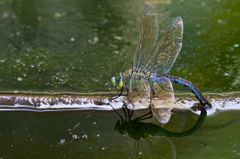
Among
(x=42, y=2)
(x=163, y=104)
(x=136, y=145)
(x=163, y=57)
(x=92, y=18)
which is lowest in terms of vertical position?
(x=136, y=145)

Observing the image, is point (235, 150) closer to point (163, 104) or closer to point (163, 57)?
point (163, 104)

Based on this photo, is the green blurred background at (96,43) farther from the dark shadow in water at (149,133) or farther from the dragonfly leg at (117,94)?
the dark shadow in water at (149,133)

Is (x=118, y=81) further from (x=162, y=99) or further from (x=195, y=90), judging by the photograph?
(x=195, y=90)

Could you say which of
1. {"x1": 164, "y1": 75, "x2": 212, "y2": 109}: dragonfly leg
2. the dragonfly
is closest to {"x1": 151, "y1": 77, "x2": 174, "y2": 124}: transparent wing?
the dragonfly

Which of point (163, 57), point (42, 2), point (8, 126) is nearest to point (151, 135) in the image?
point (163, 57)

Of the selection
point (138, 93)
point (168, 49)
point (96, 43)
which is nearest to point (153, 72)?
point (168, 49)

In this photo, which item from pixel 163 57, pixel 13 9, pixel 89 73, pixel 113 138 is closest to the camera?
pixel 113 138

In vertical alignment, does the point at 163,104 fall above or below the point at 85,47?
below

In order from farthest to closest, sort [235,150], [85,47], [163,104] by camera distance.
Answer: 1. [85,47]
2. [163,104]
3. [235,150]
